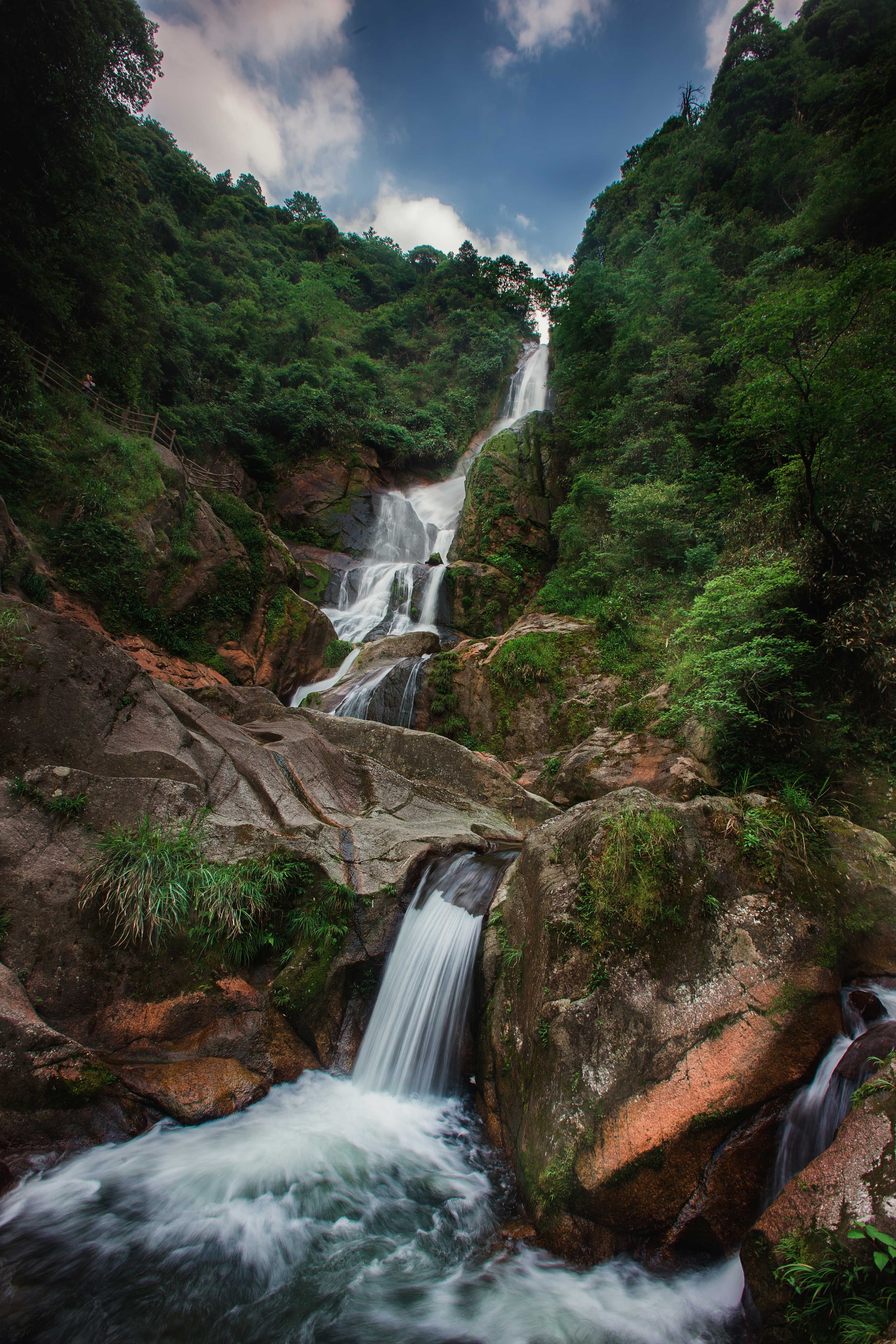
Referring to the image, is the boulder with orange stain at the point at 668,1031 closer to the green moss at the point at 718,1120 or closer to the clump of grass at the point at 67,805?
the green moss at the point at 718,1120

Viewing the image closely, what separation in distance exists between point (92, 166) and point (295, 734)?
18368 millimetres

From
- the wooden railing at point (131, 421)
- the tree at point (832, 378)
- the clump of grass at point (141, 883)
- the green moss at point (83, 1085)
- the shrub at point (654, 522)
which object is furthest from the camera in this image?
the wooden railing at point (131, 421)

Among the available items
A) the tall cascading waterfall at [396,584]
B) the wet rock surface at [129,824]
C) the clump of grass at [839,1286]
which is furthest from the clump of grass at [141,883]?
the tall cascading waterfall at [396,584]

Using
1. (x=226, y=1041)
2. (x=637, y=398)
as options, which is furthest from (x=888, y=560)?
(x=637, y=398)

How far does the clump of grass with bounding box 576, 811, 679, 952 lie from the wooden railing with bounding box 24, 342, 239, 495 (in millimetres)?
19331

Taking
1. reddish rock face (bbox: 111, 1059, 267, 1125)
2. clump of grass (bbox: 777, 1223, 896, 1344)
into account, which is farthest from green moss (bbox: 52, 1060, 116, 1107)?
clump of grass (bbox: 777, 1223, 896, 1344)

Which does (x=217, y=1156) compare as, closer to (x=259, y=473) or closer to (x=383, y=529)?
(x=383, y=529)

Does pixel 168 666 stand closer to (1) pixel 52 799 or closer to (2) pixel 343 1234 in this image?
(1) pixel 52 799

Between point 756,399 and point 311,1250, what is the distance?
11.1 metres

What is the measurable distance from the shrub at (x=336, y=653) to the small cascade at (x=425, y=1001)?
13945 millimetres

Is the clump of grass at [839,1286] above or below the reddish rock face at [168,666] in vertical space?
below

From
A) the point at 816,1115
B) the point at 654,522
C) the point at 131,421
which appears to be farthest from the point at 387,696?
the point at 131,421

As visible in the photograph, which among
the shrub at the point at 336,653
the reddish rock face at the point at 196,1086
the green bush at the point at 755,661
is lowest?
the reddish rock face at the point at 196,1086

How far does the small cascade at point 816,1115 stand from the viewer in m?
3.40
